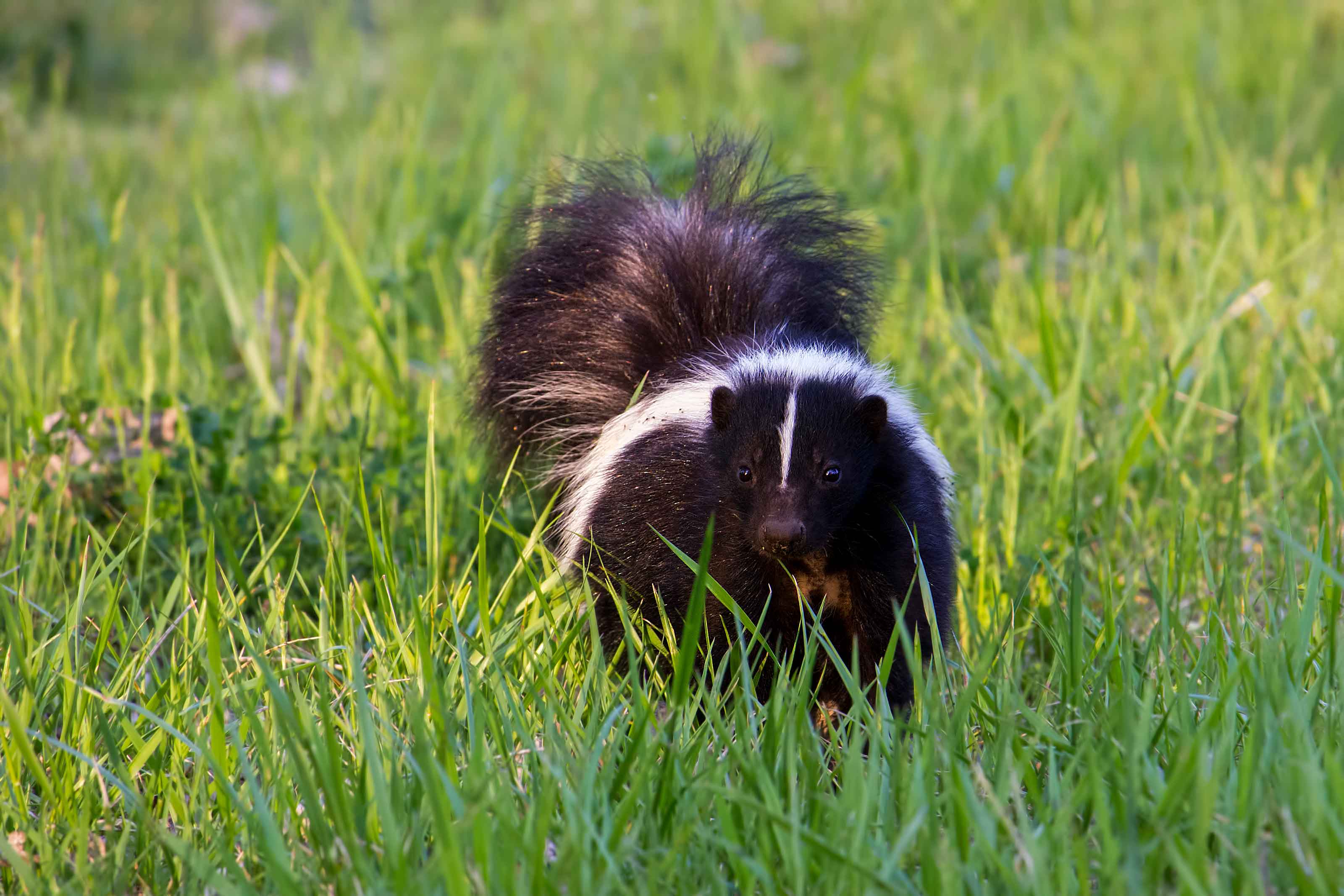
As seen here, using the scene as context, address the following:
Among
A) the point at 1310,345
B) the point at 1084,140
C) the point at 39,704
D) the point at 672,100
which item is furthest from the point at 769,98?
the point at 39,704

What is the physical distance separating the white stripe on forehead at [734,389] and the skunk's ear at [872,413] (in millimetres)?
27

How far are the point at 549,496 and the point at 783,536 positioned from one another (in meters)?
1.49

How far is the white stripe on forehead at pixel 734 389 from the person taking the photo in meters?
3.40

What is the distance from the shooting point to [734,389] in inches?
134

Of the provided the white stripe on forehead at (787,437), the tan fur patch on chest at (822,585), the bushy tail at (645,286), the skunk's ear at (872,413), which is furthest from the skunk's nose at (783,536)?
the bushy tail at (645,286)

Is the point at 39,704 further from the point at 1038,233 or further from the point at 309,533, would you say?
the point at 1038,233

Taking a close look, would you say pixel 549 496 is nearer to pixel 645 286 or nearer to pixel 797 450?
pixel 645 286

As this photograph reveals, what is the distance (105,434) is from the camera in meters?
4.52

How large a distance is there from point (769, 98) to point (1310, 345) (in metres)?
3.76

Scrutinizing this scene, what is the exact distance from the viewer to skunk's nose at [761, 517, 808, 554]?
2.99m

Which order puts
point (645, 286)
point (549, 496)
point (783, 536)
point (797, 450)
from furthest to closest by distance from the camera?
point (549, 496), point (645, 286), point (797, 450), point (783, 536)

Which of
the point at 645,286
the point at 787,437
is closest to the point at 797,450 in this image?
the point at 787,437

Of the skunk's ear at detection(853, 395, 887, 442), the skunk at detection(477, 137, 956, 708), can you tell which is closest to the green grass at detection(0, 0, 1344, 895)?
the skunk at detection(477, 137, 956, 708)

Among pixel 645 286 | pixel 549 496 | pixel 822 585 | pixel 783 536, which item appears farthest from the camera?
pixel 549 496
